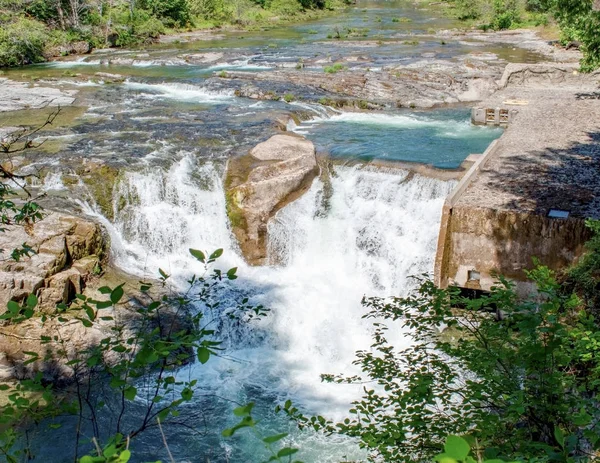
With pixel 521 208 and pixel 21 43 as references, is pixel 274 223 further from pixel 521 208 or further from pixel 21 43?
pixel 21 43

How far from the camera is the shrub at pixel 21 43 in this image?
2708 centimetres

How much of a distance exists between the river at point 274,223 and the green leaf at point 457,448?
6.45 meters

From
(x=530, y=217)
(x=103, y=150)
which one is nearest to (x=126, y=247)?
(x=103, y=150)

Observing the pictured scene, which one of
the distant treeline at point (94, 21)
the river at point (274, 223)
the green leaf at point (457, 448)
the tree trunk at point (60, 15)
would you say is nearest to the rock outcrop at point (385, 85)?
the river at point (274, 223)

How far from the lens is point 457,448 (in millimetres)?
1744

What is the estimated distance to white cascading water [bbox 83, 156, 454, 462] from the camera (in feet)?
34.7

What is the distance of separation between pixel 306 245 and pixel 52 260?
5163mm

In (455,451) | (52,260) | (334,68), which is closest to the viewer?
(455,451)

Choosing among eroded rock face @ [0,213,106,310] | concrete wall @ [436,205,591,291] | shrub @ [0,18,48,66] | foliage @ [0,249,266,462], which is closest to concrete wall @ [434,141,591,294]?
concrete wall @ [436,205,591,291]

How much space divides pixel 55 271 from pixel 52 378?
6.68ft

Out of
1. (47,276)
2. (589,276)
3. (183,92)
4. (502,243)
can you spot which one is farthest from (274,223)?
(183,92)

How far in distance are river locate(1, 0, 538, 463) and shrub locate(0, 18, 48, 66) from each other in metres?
10.5

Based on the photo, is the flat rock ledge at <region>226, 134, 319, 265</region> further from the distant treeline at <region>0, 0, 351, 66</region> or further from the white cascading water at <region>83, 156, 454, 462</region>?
the distant treeline at <region>0, 0, 351, 66</region>

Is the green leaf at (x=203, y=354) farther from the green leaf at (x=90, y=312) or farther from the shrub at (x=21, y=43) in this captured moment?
the shrub at (x=21, y=43)
